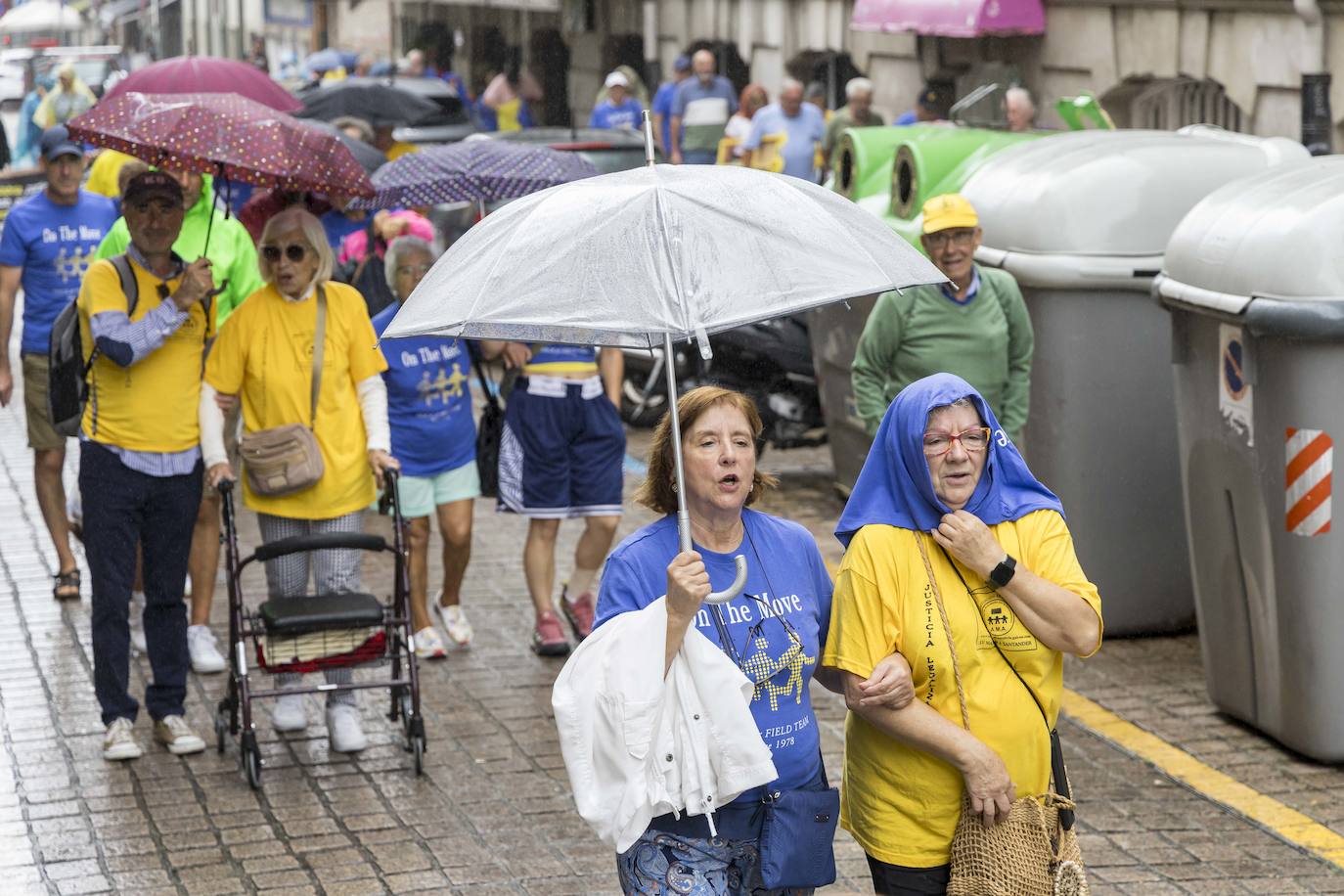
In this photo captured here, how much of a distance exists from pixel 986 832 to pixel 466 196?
5460 mm

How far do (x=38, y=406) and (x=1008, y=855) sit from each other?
6.14 metres

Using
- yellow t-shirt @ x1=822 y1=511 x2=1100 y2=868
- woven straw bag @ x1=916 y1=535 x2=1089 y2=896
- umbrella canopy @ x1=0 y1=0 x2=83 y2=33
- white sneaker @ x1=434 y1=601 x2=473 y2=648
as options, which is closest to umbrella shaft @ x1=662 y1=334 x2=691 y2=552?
yellow t-shirt @ x1=822 y1=511 x2=1100 y2=868

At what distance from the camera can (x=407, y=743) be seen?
720cm

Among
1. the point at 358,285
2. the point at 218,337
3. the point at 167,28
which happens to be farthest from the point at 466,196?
the point at 167,28

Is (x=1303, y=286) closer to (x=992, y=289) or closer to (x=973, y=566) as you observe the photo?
(x=992, y=289)

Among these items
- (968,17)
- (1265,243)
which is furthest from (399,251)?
(968,17)

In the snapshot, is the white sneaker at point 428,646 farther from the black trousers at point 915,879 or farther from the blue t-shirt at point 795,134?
the blue t-shirt at point 795,134

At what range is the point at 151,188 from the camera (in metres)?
6.75

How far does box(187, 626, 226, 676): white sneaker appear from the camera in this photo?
8.06m

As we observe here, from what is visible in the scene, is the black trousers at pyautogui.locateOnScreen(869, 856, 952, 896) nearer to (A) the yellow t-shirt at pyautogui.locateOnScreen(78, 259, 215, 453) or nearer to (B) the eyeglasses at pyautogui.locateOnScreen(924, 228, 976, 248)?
(A) the yellow t-shirt at pyautogui.locateOnScreen(78, 259, 215, 453)

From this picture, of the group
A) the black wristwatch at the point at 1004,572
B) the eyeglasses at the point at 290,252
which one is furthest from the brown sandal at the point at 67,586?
the black wristwatch at the point at 1004,572

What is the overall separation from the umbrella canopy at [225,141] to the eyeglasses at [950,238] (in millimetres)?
2031

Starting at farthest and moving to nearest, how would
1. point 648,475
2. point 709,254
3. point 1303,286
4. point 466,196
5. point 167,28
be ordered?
point 167,28, point 466,196, point 1303,286, point 648,475, point 709,254

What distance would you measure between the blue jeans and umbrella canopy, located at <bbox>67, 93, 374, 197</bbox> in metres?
1.05
